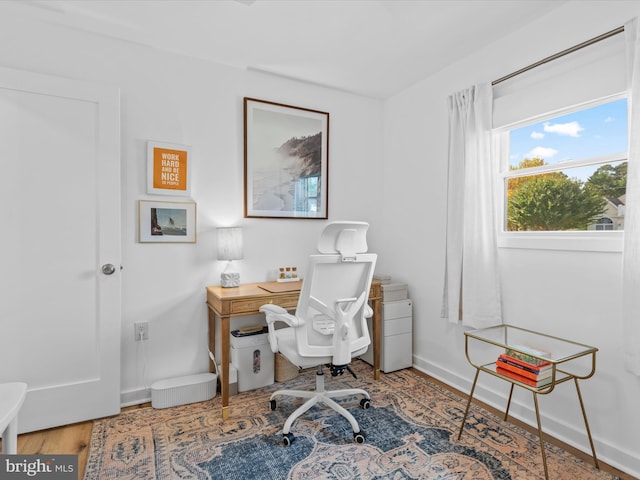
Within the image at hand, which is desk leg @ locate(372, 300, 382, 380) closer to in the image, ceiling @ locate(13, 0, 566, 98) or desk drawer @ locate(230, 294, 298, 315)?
desk drawer @ locate(230, 294, 298, 315)

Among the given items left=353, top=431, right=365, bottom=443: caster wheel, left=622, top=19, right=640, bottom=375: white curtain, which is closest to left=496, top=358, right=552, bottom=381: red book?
left=622, top=19, right=640, bottom=375: white curtain

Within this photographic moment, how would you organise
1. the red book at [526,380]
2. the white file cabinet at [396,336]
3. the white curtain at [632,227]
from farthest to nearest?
1. the white file cabinet at [396,336]
2. the red book at [526,380]
3. the white curtain at [632,227]

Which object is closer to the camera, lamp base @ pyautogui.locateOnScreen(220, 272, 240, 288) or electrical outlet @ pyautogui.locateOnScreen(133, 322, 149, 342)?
electrical outlet @ pyautogui.locateOnScreen(133, 322, 149, 342)

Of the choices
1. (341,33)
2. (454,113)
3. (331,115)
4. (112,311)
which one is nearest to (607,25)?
(454,113)

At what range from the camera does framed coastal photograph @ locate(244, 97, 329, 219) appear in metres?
2.95

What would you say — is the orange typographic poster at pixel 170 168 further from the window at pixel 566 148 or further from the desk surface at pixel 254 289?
the window at pixel 566 148

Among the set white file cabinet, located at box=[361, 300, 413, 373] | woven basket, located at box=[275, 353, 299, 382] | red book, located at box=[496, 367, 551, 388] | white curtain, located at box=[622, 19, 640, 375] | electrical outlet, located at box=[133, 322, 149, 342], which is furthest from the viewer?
white file cabinet, located at box=[361, 300, 413, 373]

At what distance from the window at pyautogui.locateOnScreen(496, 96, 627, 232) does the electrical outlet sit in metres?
2.72

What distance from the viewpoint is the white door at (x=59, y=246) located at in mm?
2111

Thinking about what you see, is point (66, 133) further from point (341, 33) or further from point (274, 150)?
point (341, 33)

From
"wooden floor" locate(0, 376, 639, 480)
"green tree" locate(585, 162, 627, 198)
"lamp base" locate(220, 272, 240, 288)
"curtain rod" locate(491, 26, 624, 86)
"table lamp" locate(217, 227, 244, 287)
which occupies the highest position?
"curtain rod" locate(491, 26, 624, 86)

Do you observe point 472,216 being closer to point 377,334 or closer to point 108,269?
point 377,334

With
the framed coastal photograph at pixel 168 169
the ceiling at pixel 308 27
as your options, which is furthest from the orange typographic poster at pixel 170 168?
the ceiling at pixel 308 27

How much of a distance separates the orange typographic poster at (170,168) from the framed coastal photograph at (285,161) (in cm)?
49
